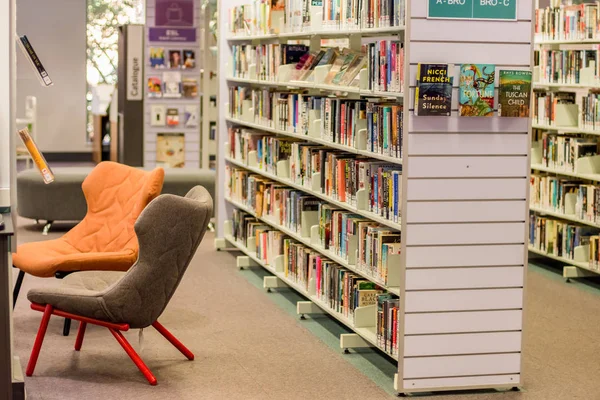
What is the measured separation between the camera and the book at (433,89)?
470cm

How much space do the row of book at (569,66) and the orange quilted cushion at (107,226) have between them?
361cm

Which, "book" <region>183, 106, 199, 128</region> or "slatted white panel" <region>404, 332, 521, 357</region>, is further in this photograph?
"book" <region>183, 106, 199, 128</region>

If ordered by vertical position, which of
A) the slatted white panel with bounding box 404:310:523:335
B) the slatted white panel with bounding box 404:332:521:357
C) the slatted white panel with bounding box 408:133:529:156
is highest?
the slatted white panel with bounding box 408:133:529:156

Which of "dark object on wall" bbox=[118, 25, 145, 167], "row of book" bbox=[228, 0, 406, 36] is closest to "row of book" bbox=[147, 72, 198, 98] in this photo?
"dark object on wall" bbox=[118, 25, 145, 167]

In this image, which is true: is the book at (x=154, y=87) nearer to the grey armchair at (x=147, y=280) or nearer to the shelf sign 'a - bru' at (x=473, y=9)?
the grey armchair at (x=147, y=280)

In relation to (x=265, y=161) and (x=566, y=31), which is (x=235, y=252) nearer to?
(x=265, y=161)

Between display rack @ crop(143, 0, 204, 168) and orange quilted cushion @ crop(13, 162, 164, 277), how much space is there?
5.20 metres

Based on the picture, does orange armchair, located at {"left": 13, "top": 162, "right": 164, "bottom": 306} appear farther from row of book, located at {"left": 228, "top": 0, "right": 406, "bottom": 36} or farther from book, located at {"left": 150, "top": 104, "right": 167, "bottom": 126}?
book, located at {"left": 150, "top": 104, "right": 167, "bottom": 126}

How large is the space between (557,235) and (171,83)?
205 inches

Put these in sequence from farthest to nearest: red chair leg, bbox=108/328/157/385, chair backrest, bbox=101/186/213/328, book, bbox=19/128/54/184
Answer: red chair leg, bbox=108/328/157/385 < chair backrest, bbox=101/186/213/328 < book, bbox=19/128/54/184

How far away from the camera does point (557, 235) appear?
27.2 ft

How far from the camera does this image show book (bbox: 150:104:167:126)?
1172 cm

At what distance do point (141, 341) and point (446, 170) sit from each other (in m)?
1.78

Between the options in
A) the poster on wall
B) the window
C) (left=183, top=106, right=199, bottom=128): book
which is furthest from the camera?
the window
